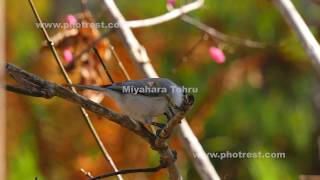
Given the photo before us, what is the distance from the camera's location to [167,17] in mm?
1435

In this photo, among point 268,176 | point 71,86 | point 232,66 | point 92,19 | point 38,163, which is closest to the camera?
point 71,86

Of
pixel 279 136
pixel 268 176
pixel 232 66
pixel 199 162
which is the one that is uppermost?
pixel 232 66

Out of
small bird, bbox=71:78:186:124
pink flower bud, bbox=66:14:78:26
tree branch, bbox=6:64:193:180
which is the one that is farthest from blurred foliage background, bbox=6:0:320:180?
tree branch, bbox=6:64:193:180

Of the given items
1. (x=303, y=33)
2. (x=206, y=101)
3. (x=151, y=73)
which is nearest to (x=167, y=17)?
(x=151, y=73)

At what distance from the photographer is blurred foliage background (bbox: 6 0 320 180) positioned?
66.7 inches

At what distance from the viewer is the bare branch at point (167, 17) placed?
1.40 metres

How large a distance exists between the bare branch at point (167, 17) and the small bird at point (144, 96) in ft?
0.83

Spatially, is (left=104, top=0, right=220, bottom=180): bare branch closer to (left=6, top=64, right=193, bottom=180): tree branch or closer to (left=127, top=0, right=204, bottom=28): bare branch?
(left=127, top=0, right=204, bottom=28): bare branch

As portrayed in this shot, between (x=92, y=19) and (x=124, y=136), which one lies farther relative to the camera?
(x=124, y=136)

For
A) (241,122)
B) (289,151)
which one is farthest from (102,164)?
(289,151)

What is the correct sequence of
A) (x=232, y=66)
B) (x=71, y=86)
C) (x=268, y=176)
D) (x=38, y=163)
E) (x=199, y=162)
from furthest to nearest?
(x=232, y=66), (x=268, y=176), (x=38, y=163), (x=199, y=162), (x=71, y=86)

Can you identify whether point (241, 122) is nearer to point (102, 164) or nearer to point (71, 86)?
point (102, 164)

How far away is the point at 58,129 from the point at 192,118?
37 centimetres

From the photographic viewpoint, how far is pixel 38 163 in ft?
5.72
